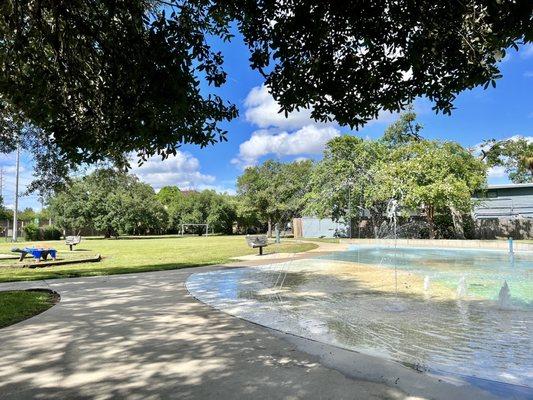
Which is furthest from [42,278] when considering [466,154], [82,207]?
[82,207]

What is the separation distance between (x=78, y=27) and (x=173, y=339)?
3.74m

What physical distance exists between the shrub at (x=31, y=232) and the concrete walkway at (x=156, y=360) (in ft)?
159

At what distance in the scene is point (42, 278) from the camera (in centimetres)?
1147

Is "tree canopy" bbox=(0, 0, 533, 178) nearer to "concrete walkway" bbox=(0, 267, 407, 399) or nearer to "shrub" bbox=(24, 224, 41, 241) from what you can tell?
"concrete walkway" bbox=(0, 267, 407, 399)

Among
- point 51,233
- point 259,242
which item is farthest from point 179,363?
point 51,233

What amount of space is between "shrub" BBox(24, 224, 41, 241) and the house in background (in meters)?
45.7

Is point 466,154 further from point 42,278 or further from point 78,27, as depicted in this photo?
point 78,27

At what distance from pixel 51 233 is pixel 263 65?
180 ft

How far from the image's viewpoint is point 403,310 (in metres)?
7.16

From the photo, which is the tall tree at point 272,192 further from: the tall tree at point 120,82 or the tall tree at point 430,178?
the tall tree at point 120,82

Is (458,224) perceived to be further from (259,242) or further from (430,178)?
(259,242)

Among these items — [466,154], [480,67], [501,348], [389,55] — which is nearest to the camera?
[480,67]

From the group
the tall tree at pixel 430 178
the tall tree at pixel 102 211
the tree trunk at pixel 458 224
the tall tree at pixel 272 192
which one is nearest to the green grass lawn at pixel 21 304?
the tall tree at pixel 430 178

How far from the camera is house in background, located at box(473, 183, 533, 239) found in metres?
29.9
